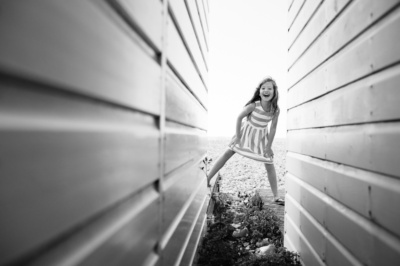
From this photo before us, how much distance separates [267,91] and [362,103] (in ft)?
12.4

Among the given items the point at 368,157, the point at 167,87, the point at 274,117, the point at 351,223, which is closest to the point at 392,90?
the point at 368,157

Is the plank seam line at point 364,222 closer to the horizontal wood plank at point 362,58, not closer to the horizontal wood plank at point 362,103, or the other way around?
the horizontal wood plank at point 362,103

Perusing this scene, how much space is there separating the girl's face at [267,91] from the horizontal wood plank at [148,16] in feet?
14.6

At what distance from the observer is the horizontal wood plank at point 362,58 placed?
4.55 feet

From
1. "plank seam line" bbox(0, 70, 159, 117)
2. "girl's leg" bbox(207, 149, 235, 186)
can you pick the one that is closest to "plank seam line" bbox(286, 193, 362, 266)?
"plank seam line" bbox(0, 70, 159, 117)

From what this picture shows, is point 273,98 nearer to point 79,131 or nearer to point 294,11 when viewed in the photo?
point 294,11

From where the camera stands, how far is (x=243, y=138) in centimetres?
619

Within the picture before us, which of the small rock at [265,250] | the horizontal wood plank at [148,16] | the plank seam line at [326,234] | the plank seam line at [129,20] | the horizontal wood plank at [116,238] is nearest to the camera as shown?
the horizontal wood plank at [116,238]

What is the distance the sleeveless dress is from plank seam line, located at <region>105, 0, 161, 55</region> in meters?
4.83

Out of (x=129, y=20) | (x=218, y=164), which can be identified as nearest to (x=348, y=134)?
(x=129, y=20)

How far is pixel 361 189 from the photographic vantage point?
5.59 ft

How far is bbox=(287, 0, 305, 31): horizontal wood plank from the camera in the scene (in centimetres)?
338

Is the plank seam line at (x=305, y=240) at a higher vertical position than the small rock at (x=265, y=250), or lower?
higher

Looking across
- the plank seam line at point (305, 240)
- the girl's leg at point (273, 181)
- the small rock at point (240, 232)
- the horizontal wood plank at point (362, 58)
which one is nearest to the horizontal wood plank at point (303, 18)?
the horizontal wood plank at point (362, 58)
